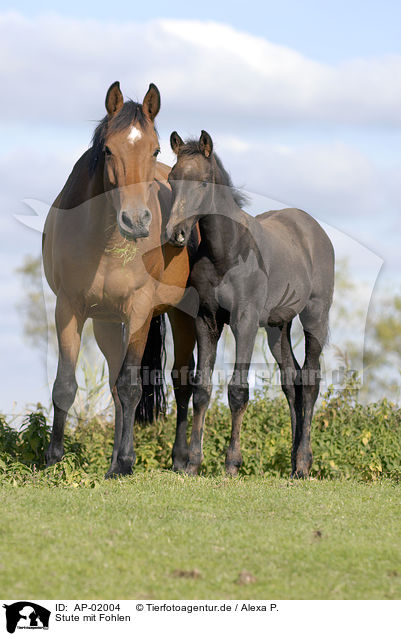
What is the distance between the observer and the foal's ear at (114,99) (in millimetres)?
7590

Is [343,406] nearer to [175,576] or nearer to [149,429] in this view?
[149,429]

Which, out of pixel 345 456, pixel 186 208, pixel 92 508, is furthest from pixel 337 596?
pixel 345 456

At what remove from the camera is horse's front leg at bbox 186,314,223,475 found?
8258 millimetres

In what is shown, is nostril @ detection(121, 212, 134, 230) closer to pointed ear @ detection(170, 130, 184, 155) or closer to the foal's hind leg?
pointed ear @ detection(170, 130, 184, 155)

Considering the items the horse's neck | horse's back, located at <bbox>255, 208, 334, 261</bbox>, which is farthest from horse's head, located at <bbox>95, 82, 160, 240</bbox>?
horse's back, located at <bbox>255, 208, 334, 261</bbox>

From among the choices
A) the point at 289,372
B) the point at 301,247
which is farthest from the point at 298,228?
the point at 289,372

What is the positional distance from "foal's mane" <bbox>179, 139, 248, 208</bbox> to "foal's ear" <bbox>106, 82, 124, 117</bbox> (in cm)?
76

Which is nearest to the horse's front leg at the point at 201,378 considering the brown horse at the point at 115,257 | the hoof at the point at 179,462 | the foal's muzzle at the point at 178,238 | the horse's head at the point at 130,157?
the brown horse at the point at 115,257

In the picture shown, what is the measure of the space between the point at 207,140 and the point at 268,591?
4738mm

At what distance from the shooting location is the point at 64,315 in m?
7.95

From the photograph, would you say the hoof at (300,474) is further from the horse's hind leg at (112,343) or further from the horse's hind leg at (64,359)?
the horse's hind leg at (64,359)

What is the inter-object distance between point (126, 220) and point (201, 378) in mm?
2081

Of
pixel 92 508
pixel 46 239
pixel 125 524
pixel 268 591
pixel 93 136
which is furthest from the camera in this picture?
pixel 46 239

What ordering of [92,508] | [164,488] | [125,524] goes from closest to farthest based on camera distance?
[125,524] → [92,508] → [164,488]
